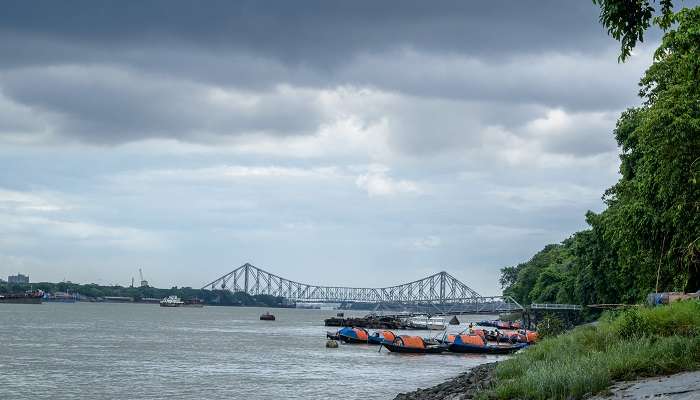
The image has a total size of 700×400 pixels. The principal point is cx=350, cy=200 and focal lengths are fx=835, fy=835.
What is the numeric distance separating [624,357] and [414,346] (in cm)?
5210

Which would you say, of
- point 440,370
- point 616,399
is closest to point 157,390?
point 440,370

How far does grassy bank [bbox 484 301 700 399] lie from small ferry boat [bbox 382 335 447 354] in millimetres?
44969

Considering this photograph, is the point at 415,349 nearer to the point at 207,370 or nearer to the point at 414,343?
the point at 414,343

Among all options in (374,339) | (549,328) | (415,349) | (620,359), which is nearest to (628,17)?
(620,359)

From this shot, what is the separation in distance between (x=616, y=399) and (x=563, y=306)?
79.9m

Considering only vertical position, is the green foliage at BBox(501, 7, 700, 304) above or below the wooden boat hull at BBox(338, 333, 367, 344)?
above

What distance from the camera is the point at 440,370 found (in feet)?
187

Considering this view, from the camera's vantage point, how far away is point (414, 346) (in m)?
72.8

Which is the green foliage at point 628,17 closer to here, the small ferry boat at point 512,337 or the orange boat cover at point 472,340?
the orange boat cover at point 472,340

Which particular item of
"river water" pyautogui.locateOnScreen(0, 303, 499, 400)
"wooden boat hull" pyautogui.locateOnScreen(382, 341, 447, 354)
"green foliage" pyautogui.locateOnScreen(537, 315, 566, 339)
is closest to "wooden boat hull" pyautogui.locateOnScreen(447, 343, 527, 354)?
"wooden boat hull" pyautogui.locateOnScreen(382, 341, 447, 354)

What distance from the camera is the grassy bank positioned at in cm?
2008

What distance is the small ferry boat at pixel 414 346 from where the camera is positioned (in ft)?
239

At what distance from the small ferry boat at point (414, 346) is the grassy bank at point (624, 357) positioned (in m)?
45.0

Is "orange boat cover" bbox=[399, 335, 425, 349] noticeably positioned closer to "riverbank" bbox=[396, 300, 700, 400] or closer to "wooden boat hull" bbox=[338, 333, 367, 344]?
"wooden boat hull" bbox=[338, 333, 367, 344]
